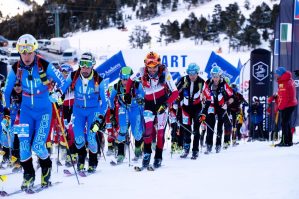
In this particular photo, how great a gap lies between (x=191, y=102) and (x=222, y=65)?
7.20 m

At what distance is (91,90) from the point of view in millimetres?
7914

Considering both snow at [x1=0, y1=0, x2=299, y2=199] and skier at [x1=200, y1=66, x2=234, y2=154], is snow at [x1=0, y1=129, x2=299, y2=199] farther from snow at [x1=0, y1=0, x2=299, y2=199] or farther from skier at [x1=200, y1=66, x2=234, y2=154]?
skier at [x1=200, y1=66, x2=234, y2=154]

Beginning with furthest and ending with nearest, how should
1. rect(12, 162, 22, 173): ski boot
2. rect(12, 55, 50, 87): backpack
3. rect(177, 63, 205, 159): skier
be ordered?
rect(177, 63, 205, 159): skier, rect(12, 162, 22, 173): ski boot, rect(12, 55, 50, 87): backpack

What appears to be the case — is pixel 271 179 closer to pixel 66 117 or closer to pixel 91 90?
pixel 91 90

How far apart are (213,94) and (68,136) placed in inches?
155

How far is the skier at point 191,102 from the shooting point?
973cm

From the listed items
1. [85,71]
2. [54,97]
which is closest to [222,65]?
[85,71]

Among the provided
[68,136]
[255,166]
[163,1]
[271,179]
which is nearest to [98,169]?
[68,136]

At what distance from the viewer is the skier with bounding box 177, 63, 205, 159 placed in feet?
31.9

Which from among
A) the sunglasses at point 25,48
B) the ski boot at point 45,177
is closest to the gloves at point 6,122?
the ski boot at point 45,177

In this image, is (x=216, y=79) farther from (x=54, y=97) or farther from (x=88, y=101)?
(x=54, y=97)

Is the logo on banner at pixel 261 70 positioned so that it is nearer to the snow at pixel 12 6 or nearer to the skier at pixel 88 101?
the skier at pixel 88 101

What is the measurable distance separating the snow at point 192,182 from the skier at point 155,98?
497 mm

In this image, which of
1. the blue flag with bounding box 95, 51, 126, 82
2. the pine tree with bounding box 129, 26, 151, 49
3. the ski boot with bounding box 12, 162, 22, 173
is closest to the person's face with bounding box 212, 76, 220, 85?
the ski boot with bounding box 12, 162, 22, 173
